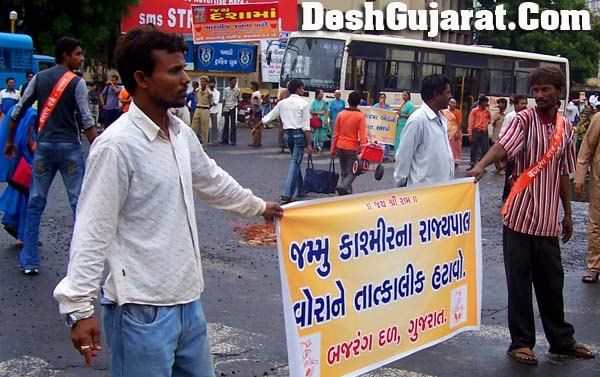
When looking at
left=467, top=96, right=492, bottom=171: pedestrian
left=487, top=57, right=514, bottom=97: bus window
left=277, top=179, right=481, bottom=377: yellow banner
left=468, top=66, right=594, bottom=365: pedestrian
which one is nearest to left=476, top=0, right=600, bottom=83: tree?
left=487, top=57, right=514, bottom=97: bus window

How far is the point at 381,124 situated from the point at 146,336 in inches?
721

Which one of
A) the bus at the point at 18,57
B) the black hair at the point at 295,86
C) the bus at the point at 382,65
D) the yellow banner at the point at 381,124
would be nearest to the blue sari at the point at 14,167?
the black hair at the point at 295,86

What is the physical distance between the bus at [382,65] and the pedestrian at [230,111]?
2.26 metres

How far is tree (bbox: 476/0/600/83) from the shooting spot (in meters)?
52.2

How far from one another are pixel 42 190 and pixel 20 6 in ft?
75.3

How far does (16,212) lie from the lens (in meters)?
7.66

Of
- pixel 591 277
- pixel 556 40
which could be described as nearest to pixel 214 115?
pixel 591 277

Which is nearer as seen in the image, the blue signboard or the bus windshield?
the bus windshield

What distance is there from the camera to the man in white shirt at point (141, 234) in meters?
2.78

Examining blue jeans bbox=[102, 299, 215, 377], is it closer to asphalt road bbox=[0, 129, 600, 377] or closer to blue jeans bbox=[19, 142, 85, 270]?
asphalt road bbox=[0, 129, 600, 377]

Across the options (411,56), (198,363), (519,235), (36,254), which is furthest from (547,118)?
(411,56)

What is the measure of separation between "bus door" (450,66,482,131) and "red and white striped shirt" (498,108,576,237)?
22.2 m

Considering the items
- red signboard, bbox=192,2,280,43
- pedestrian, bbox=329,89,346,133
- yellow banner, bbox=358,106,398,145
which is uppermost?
red signboard, bbox=192,2,280,43

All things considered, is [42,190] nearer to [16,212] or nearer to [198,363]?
[16,212]
